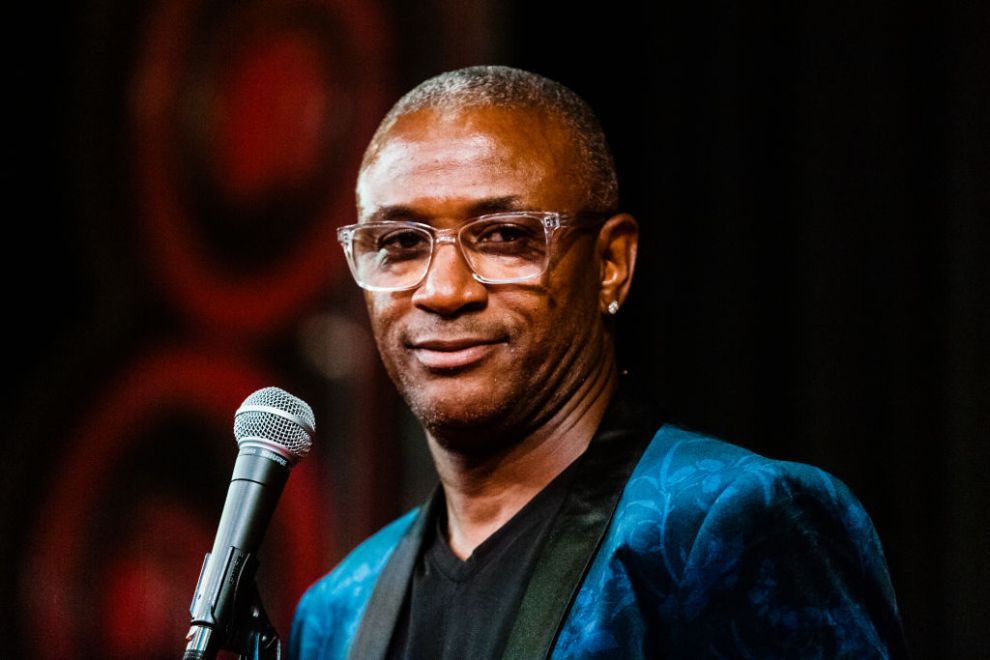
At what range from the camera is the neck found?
2102 millimetres

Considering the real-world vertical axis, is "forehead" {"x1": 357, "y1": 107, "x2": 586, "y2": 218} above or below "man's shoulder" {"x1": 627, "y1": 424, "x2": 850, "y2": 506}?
above

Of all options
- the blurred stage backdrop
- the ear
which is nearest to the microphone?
the ear

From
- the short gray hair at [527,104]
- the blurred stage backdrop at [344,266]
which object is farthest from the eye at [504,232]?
the blurred stage backdrop at [344,266]

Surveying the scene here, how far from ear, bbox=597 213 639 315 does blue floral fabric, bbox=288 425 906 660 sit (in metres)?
0.39

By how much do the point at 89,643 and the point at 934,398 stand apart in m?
2.04

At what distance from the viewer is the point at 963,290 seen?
96.0 inches

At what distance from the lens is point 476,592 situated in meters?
2.04

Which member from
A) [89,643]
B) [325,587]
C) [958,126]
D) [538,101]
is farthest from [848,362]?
[89,643]

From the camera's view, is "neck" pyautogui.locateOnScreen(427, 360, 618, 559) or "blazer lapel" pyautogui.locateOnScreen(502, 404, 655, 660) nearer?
"blazer lapel" pyautogui.locateOnScreen(502, 404, 655, 660)

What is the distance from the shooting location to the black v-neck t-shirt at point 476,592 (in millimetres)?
1966

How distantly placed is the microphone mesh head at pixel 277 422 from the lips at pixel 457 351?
0.32m

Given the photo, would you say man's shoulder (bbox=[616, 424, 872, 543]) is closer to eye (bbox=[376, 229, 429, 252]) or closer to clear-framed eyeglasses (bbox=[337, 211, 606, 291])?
clear-framed eyeglasses (bbox=[337, 211, 606, 291])

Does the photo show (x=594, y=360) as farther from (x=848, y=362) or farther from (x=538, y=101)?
(x=848, y=362)

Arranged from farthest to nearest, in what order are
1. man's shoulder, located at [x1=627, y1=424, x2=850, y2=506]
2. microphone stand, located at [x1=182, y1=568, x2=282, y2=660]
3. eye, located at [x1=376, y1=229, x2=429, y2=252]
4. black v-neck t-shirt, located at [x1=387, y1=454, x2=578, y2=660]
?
eye, located at [x1=376, y1=229, x2=429, y2=252] → black v-neck t-shirt, located at [x1=387, y1=454, x2=578, y2=660] → man's shoulder, located at [x1=627, y1=424, x2=850, y2=506] → microphone stand, located at [x1=182, y1=568, x2=282, y2=660]
